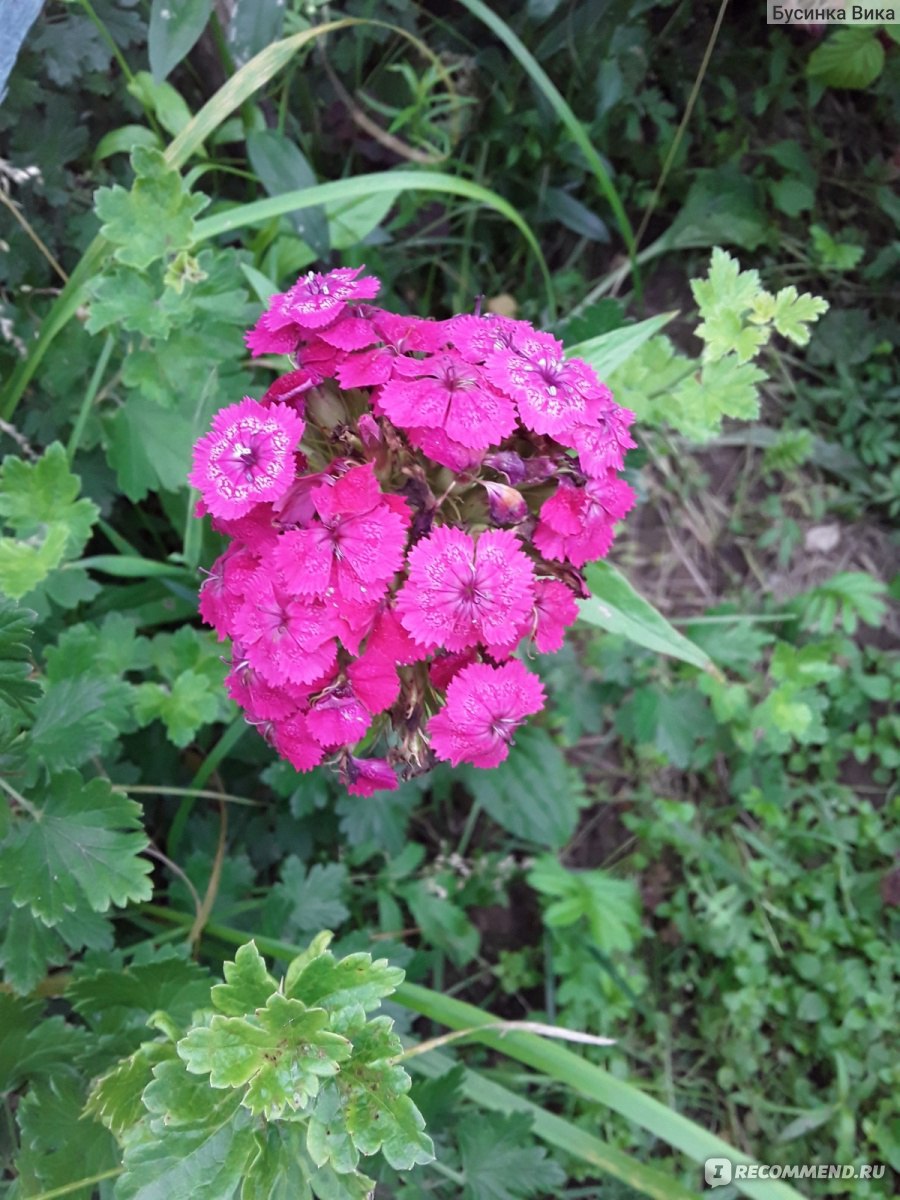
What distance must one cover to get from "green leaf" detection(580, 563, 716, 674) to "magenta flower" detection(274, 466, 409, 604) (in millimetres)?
555

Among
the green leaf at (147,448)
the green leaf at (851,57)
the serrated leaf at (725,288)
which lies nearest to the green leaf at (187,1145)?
Result: the green leaf at (147,448)

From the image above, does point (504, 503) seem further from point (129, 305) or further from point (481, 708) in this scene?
point (129, 305)

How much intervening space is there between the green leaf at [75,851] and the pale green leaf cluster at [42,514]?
363mm

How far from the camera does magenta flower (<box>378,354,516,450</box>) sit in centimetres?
105

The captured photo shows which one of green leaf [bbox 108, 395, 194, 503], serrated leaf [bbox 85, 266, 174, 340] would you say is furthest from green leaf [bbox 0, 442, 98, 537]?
serrated leaf [bbox 85, 266, 174, 340]

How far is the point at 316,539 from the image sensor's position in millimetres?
1029

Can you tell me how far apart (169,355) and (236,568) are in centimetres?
59

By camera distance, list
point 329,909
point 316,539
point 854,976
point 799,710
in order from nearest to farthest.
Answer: point 316,539 → point 329,909 → point 799,710 → point 854,976

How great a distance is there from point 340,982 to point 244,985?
112 mm

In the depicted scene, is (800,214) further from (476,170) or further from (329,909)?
(329,909)

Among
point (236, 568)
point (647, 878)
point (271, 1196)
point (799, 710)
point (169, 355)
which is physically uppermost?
point (169, 355)

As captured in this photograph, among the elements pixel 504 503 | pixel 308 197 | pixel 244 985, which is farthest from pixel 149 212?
pixel 244 985

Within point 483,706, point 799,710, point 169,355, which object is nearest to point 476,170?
point 169,355

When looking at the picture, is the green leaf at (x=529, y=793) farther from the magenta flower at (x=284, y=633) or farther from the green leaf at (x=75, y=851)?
the magenta flower at (x=284, y=633)
